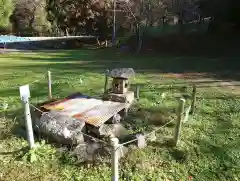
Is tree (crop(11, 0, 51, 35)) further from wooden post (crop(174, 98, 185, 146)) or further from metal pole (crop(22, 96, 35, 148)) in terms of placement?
wooden post (crop(174, 98, 185, 146))

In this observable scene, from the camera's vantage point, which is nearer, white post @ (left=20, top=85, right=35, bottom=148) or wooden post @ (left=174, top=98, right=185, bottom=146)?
white post @ (left=20, top=85, right=35, bottom=148)

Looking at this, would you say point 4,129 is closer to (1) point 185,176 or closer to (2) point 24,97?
(2) point 24,97

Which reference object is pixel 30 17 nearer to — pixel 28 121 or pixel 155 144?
pixel 28 121

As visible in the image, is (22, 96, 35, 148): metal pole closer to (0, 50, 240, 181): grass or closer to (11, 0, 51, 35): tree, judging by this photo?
(0, 50, 240, 181): grass

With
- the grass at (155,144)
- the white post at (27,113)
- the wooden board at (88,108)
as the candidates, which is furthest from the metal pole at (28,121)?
the wooden board at (88,108)

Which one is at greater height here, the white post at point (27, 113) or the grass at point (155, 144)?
the white post at point (27, 113)

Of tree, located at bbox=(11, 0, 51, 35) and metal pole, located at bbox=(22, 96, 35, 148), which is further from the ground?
tree, located at bbox=(11, 0, 51, 35)

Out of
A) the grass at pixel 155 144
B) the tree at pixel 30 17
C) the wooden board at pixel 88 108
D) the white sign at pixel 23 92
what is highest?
the tree at pixel 30 17

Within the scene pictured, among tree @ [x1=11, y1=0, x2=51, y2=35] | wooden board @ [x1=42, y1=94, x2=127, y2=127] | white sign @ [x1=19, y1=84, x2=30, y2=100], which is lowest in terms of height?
wooden board @ [x1=42, y1=94, x2=127, y2=127]

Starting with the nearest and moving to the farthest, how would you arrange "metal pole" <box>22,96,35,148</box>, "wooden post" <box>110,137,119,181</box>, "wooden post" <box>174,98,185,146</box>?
1. "wooden post" <box>110,137,119,181</box>
2. "metal pole" <box>22,96,35,148</box>
3. "wooden post" <box>174,98,185,146</box>

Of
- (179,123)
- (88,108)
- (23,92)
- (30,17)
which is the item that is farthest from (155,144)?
(30,17)

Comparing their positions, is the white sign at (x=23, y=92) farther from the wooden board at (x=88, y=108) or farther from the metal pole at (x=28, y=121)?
the wooden board at (x=88, y=108)

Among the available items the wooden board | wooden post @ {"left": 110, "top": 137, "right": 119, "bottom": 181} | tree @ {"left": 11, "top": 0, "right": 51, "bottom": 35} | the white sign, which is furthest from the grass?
tree @ {"left": 11, "top": 0, "right": 51, "bottom": 35}

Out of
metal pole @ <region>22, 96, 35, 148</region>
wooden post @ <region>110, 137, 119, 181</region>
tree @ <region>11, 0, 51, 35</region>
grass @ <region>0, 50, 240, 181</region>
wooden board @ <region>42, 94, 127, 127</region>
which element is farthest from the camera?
tree @ <region>11, 0, 51, 35</region>
